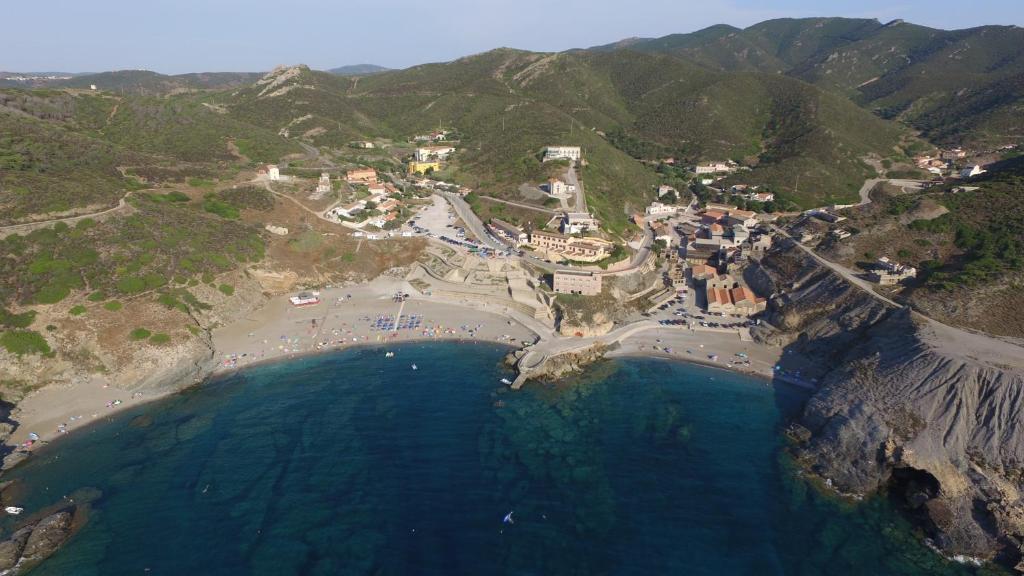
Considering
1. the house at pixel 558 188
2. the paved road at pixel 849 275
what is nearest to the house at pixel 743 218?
the paved road at pixel 849 275

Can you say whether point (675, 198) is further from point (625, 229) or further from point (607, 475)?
point (607, 475)

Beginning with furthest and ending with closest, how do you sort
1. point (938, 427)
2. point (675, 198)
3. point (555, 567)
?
1. point (675, 198)
2. point (938, 427)
3. point (555, 567)

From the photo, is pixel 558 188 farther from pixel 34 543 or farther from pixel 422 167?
pixel 34 543

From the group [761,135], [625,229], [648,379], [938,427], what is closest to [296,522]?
[648,379]

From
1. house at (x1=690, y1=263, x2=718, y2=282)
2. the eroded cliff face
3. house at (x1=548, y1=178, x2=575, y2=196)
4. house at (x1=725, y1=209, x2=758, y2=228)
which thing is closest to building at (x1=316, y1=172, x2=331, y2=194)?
house at (x1=548, y1=178, x2=575, y2=196)

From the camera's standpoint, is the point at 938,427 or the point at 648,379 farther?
the point at 648,379

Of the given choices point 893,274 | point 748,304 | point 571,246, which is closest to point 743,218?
point 748,304
